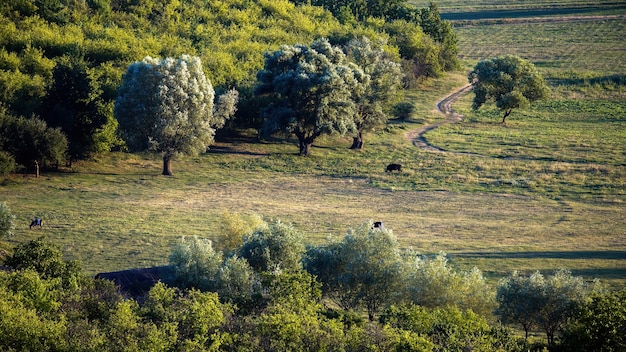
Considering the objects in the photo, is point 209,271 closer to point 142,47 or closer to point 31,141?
point 31,141

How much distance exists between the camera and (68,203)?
209 feet

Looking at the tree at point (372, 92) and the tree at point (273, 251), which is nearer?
the tree at point (273, 251)

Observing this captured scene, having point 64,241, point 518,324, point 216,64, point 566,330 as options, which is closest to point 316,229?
point 64,241

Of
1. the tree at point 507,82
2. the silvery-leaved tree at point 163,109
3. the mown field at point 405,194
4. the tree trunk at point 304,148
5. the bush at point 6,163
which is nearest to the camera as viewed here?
the mown field at point 405,194

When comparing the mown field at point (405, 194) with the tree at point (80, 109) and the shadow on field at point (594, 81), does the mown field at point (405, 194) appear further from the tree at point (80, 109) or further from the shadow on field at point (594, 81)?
the shadow on field at point (594, 81)

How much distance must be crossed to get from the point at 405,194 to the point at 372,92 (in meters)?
18.8

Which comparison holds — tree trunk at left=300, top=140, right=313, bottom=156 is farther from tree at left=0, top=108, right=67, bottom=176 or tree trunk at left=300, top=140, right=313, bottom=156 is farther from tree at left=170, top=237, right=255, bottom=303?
tree at left=170, top=237, right=255, bottom=303

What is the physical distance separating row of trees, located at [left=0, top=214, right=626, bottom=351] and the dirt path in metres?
42.2

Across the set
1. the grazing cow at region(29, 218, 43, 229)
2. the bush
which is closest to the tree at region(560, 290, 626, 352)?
the grazing cow at region(29, 218, 43, 229)

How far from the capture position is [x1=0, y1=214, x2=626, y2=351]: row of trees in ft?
109

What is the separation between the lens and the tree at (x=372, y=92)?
281 feet

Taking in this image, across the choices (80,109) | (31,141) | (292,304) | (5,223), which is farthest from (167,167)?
(292,304)

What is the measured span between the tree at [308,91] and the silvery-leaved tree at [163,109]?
372 inches

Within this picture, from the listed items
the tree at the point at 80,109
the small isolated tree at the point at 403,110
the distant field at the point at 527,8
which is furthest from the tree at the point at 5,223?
the distant field at the point at 527,8
